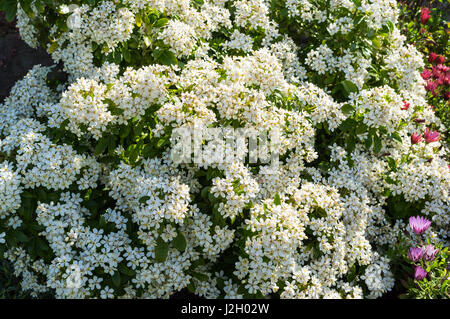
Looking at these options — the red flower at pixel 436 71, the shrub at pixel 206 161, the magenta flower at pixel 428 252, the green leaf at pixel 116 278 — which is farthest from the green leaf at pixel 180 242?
the red flower at pixel 436 71

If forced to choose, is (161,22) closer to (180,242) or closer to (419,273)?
(180,242)

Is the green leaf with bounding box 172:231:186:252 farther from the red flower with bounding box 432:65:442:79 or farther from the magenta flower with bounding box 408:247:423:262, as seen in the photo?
the red flower with bounding box 432:65:442:79

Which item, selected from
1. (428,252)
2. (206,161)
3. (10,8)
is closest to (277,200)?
(206,161)

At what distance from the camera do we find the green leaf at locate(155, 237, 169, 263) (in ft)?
10.3

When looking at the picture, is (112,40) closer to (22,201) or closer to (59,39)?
(59,39)

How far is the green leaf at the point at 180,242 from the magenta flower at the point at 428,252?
2.01 metres

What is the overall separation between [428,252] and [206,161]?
202 cm

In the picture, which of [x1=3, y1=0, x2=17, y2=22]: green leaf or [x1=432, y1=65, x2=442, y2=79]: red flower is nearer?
[x1=3, y1=0, x2=17, y2=22]: green leaf

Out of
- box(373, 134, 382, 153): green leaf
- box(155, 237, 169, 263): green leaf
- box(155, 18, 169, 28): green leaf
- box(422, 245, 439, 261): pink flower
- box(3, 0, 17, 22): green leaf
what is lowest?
box(422, 245, 439, 261): pink flower

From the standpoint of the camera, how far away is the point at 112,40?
3770mm

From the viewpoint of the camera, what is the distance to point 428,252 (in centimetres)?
354

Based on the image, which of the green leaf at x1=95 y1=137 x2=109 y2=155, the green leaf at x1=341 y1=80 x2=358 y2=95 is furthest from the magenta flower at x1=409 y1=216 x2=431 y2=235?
the green leaf at x1=95 y1=137 x2=109 y2=155
